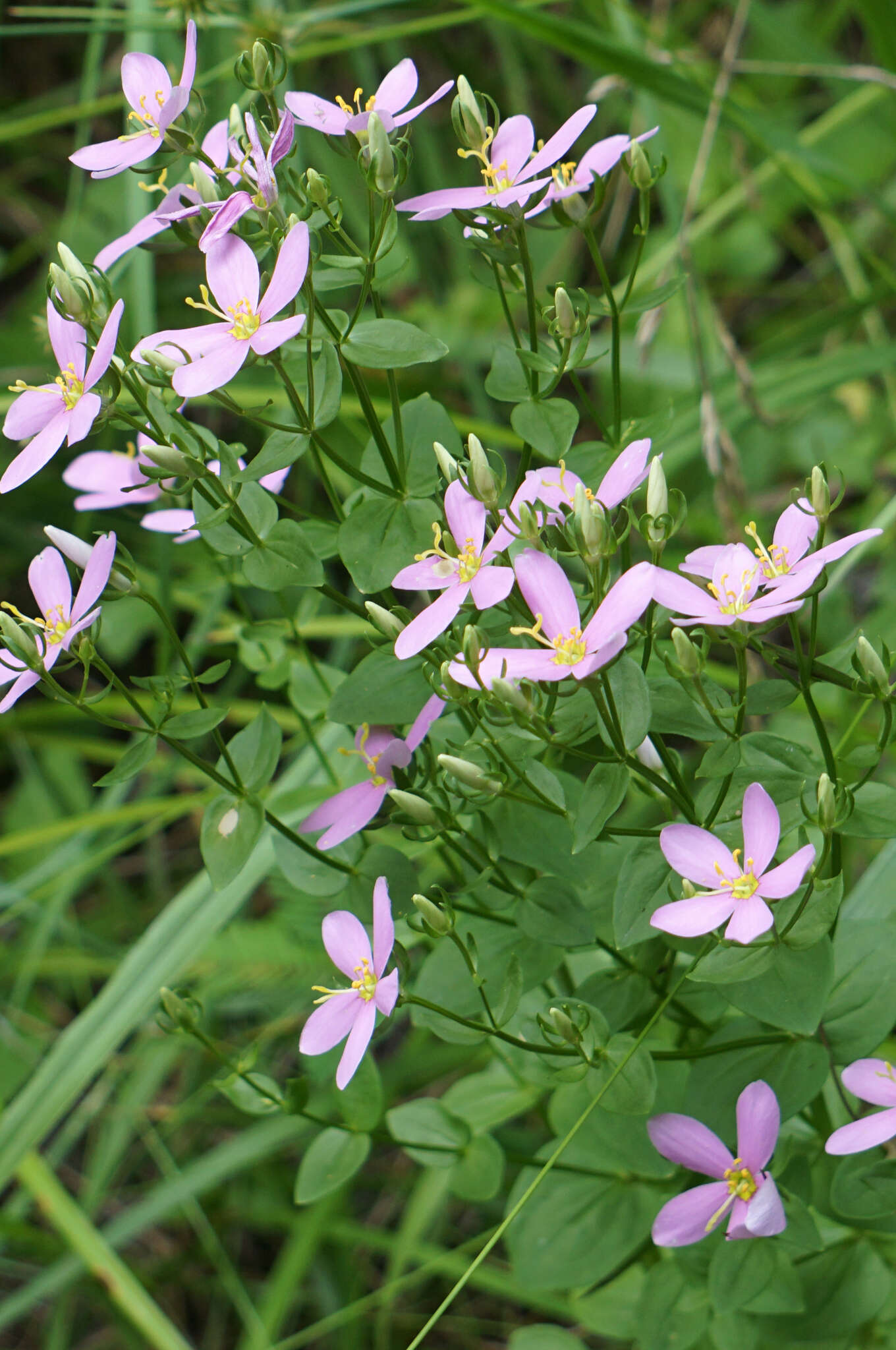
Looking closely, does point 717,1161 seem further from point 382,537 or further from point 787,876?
point 382,537

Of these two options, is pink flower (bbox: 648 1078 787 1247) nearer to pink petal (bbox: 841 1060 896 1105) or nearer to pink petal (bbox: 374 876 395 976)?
pink petal (bbox: 841 1060 896 1105)

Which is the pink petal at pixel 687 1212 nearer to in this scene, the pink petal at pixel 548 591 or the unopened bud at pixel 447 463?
the pink petal at pixel 548 591

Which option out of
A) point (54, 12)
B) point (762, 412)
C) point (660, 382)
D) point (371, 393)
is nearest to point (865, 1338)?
point (762, 412)

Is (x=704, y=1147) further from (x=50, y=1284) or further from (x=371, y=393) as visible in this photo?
(x=371, y=393)

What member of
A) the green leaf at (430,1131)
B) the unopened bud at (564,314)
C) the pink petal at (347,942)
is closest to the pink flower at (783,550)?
the unopened bud at (564,314)

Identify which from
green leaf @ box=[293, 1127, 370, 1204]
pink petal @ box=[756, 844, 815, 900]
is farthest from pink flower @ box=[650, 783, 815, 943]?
green leaf @ box=[293, 1127, 370, 1204]
